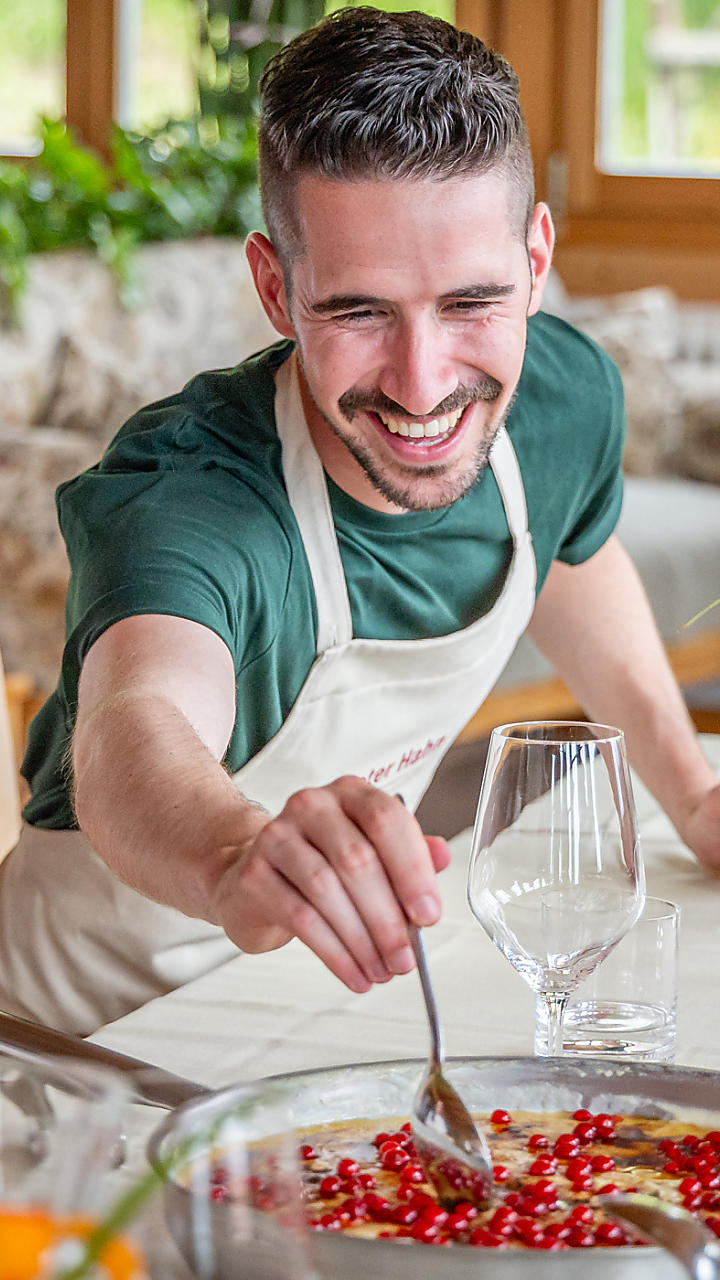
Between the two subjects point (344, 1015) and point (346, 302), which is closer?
point (344, 1015)

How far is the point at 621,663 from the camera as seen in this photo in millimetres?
1459

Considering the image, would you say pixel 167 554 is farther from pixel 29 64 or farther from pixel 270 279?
pixel 29 64

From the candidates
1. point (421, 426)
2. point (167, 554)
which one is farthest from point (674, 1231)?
point (421, 426)

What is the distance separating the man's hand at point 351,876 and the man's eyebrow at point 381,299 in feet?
1.72

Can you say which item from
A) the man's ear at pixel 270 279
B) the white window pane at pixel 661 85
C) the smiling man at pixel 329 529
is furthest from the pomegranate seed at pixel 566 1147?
the white window pane at pixel 661 85

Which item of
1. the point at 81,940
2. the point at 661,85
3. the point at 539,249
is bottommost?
the point at 81,940

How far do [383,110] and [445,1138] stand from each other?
74 cm

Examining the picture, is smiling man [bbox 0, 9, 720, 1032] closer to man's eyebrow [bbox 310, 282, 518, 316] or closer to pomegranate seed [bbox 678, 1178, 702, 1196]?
man's eyebrow [bbox 310, 282, 518, 316]

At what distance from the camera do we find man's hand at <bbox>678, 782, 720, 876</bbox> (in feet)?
3.76

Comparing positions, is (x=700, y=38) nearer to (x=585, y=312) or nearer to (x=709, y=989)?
Answer: (x=585, y=312)

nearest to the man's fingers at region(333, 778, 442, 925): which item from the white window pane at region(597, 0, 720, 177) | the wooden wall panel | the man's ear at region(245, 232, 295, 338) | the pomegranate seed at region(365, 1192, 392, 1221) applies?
the pomegranate seed at region(365, 1192, 392, 1221)

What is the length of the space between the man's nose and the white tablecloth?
1.21ft

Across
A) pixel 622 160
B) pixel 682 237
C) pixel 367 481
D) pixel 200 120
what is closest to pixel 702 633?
pixel 682 237

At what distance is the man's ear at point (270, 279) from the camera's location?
3.94ft
